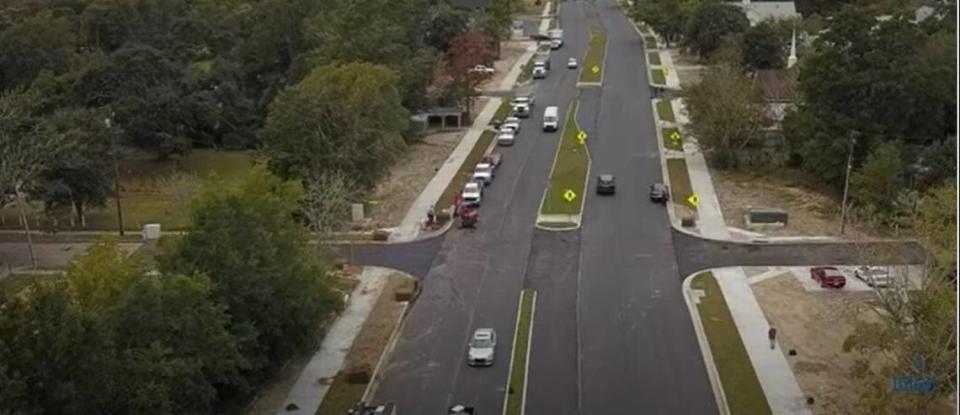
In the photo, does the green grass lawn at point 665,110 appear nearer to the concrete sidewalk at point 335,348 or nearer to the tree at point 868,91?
the tree at point 868,91

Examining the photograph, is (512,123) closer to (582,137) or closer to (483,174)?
(582,137)

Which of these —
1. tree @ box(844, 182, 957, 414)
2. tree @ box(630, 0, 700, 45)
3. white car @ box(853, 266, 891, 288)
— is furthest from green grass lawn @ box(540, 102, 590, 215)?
tree @ box(630, 0, 700, 45)

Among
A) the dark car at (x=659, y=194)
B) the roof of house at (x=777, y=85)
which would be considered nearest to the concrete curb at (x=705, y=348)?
the dark car at (x=659, y=194)

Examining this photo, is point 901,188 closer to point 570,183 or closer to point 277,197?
point 570,183

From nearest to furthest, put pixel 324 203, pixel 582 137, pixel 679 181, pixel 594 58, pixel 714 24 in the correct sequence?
pixel 324 203, pixel 679 181, pixel 582 137, pixel 714 24, pixel 594 58

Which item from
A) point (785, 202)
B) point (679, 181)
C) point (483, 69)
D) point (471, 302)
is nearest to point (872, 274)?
point (471, 302)

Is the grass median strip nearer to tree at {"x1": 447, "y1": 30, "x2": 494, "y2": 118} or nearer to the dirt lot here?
the dirt lot

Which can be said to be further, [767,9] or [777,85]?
[767,9]
